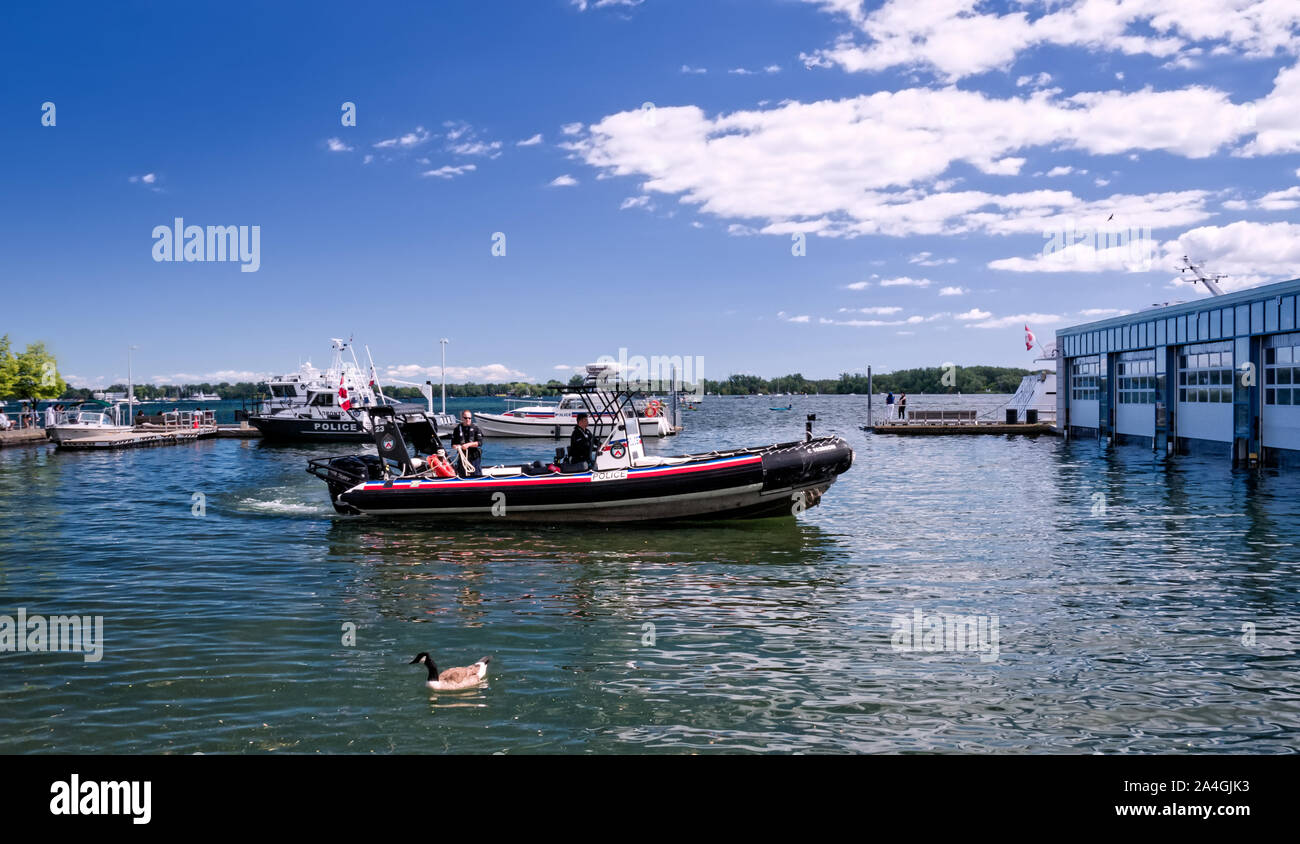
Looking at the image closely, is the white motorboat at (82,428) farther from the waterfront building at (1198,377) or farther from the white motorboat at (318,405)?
the waterfront building at (1198,377)

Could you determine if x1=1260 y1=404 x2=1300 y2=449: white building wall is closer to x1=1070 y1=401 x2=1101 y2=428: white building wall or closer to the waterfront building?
the waterfront building

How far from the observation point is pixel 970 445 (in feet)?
140

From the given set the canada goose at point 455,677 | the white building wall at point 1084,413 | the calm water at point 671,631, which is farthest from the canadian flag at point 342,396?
the canada goose at point 455,677

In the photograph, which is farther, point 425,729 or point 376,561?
point 376,561

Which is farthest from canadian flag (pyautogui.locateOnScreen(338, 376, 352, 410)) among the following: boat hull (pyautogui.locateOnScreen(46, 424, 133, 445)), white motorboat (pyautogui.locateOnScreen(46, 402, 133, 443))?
boat hull (pyautogui.locateOnScreen(46, 424, 133, 445))

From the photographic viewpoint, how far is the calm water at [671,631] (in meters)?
7.04

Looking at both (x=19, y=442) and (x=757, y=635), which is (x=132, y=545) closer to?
(x=757, y=635)

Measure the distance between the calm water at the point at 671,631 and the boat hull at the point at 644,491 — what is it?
473 millimetres

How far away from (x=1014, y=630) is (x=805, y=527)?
805 cm

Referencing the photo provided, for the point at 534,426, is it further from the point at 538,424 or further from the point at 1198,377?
the point at 1198,377

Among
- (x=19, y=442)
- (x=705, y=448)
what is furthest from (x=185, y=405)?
(x=705, y=448)

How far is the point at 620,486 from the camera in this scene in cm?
1731
